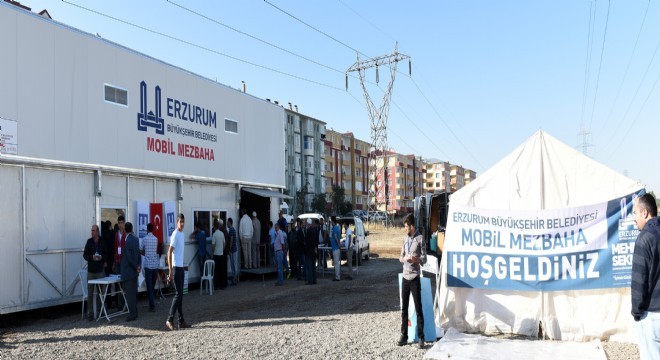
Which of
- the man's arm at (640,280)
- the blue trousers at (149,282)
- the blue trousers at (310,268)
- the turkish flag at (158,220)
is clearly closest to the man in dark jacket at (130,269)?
the blue trousers at (149,282)

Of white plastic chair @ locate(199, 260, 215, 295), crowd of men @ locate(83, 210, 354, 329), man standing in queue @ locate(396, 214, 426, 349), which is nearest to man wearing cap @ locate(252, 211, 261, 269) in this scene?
crowd of men @ locate(83, 210, 354, 329)

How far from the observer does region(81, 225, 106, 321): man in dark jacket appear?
1062 centimetres

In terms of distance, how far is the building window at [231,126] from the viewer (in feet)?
56.2

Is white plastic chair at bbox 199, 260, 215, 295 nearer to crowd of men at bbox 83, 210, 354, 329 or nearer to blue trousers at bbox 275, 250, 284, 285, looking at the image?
crowd of men at bbox 83, 210, 354, 329

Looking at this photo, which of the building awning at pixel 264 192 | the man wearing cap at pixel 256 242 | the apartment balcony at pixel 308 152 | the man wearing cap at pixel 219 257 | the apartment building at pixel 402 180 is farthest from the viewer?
the apartment building at pixel 402 180

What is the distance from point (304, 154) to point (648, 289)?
7902 cm

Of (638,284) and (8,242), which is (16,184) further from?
(638,284)

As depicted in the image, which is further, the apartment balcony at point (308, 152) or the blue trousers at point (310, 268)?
the apartment balcony at point (308, 152)

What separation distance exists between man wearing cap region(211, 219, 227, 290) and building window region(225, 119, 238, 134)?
10.8 ft

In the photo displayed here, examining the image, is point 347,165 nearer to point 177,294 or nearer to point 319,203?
point 319,203

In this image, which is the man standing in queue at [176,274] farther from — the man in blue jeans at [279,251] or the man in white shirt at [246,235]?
the man in white shirt at [246,235]

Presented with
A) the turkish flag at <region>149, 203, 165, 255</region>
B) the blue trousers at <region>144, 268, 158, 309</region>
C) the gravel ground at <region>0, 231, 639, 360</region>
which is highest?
the turkish flag at <region>149, 203, 165, 255</region>

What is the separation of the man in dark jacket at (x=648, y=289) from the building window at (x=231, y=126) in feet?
45.8

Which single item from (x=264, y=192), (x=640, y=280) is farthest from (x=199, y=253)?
(x=640, y=280)
